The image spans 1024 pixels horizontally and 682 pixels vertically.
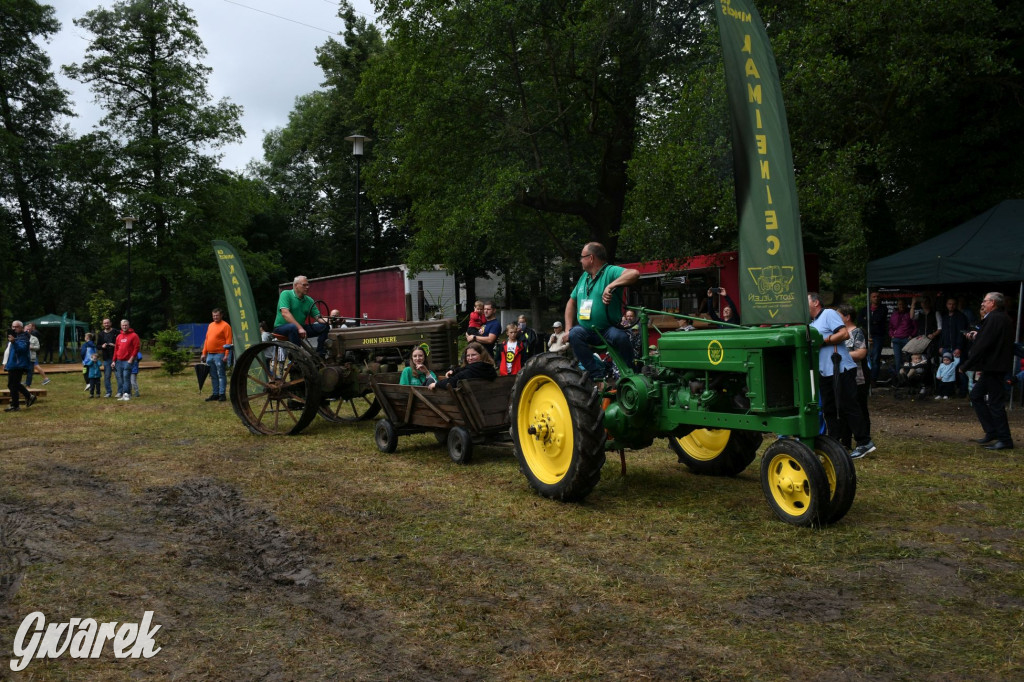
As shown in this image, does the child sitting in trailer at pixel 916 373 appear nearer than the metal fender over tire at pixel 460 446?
No

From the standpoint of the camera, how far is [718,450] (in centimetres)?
697

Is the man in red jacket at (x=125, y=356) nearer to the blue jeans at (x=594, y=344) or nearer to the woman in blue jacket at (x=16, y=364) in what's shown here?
the woman in blue jacket at (x=16, y=364)

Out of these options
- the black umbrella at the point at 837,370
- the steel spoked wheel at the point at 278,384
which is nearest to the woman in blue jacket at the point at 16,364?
the steel spoked wheel at the point at 278,384

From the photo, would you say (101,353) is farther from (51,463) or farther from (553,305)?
(553,305)

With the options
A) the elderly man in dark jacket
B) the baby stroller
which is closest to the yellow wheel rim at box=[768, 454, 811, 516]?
the elderly man in dark jacket

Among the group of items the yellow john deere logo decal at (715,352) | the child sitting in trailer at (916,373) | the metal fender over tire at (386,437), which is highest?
the yellow john deere logo decal at (715,352)

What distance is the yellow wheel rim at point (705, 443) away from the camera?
695 cm

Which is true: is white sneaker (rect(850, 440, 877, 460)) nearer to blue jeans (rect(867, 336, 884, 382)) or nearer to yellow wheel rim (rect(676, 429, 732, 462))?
yellow wheel rim (rect(676, 429, 732, 462))

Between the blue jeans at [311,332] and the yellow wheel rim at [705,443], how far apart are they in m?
5.42

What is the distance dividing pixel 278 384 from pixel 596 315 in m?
5.58

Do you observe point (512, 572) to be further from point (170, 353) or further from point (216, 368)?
point (170, 353)

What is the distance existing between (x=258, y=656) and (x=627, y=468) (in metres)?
4.62

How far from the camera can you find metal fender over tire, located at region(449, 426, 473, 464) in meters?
7.82

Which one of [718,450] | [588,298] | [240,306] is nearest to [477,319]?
[240,306]
